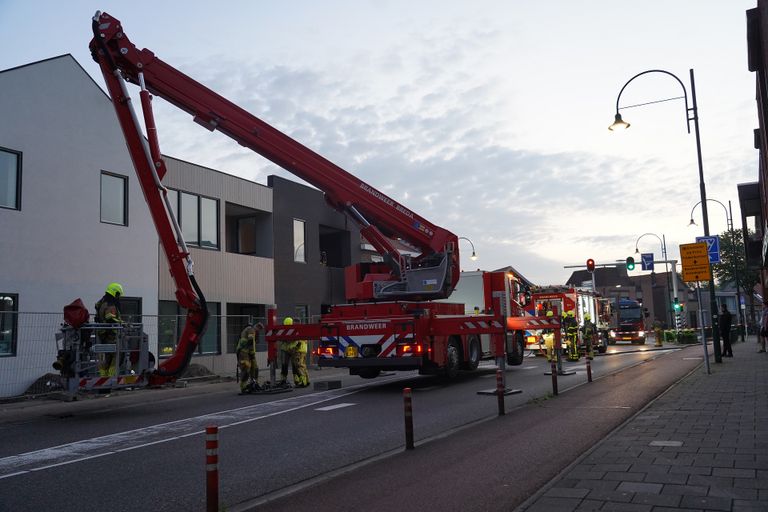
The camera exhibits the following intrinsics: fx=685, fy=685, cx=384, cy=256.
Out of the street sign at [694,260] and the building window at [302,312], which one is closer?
the street sign at [694,260]

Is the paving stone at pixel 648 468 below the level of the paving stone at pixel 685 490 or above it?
above

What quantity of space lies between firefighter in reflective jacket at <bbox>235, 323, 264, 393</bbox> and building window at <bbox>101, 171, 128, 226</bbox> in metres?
6.68

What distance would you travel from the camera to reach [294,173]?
50.5 feet

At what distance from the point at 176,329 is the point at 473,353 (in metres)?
8.72

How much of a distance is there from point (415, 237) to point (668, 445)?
9.72 meters

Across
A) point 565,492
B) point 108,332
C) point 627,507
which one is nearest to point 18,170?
point 108,332

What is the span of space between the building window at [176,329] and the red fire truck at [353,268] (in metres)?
4.10

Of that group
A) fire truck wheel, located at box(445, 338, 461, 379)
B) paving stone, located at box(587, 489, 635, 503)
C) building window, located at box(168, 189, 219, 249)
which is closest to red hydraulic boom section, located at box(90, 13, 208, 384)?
fire truck wheel, located at box(445, 338, 461, 379)

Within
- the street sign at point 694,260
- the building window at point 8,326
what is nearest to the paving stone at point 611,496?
the street sign at point 694,260

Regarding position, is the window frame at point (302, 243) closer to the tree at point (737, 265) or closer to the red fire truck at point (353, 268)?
the red fire truck at point (353, 268)

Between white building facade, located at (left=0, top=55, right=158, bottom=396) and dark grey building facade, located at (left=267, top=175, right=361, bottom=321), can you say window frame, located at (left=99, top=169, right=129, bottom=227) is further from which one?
dark grey building facade, located at (left=267, top=175, right=361, bottom=321)

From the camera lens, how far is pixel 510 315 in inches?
757

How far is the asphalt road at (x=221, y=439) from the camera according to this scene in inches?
263

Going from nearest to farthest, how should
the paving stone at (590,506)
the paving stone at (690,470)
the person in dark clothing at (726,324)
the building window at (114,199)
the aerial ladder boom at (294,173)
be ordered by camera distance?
the paving stone at (590,506), the paving stone at (690,470), the aerial ladder boom at (294,173), the building window at (114,199), the person in dark clothing at (726,324)
